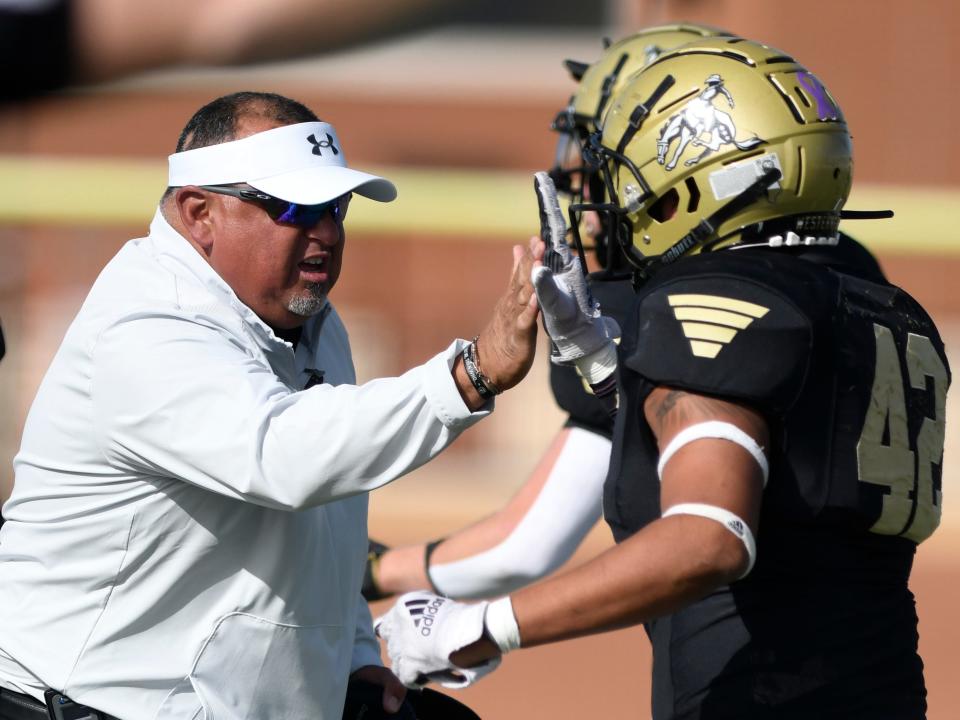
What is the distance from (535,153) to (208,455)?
1507 cm

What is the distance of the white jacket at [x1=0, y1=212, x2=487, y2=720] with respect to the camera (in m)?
2.70

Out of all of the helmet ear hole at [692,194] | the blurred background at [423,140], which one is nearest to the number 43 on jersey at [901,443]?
the helmet ear hole at [692,194]

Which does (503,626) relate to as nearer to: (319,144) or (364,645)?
(364,645)

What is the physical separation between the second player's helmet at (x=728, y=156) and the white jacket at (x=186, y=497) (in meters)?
0.57

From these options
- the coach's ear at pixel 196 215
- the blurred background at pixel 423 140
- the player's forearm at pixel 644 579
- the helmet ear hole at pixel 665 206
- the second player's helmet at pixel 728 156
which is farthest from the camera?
the blurred background at pixel 423 140

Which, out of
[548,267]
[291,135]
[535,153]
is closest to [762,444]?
[548,267]

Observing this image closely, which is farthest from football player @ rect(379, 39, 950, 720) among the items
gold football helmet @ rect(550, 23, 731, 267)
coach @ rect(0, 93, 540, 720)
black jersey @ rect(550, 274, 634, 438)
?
gold football helmet @ rect(550, 23, 731, 267)

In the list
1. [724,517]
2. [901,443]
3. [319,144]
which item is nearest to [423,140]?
[319,144]

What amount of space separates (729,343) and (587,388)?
1.34 m

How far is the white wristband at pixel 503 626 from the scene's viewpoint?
8.46 ft

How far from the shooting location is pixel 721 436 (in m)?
2.53

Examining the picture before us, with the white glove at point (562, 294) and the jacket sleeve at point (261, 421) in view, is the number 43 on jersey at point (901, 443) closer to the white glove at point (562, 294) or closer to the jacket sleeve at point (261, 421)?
the white glove at point (562, 294)

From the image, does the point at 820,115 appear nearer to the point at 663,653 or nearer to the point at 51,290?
the point at 663,653

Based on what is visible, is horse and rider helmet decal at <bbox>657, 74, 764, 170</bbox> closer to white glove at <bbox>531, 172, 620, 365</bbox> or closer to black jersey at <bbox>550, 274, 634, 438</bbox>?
white glove at <bbox>531, 172, 620, 365</bbox>
